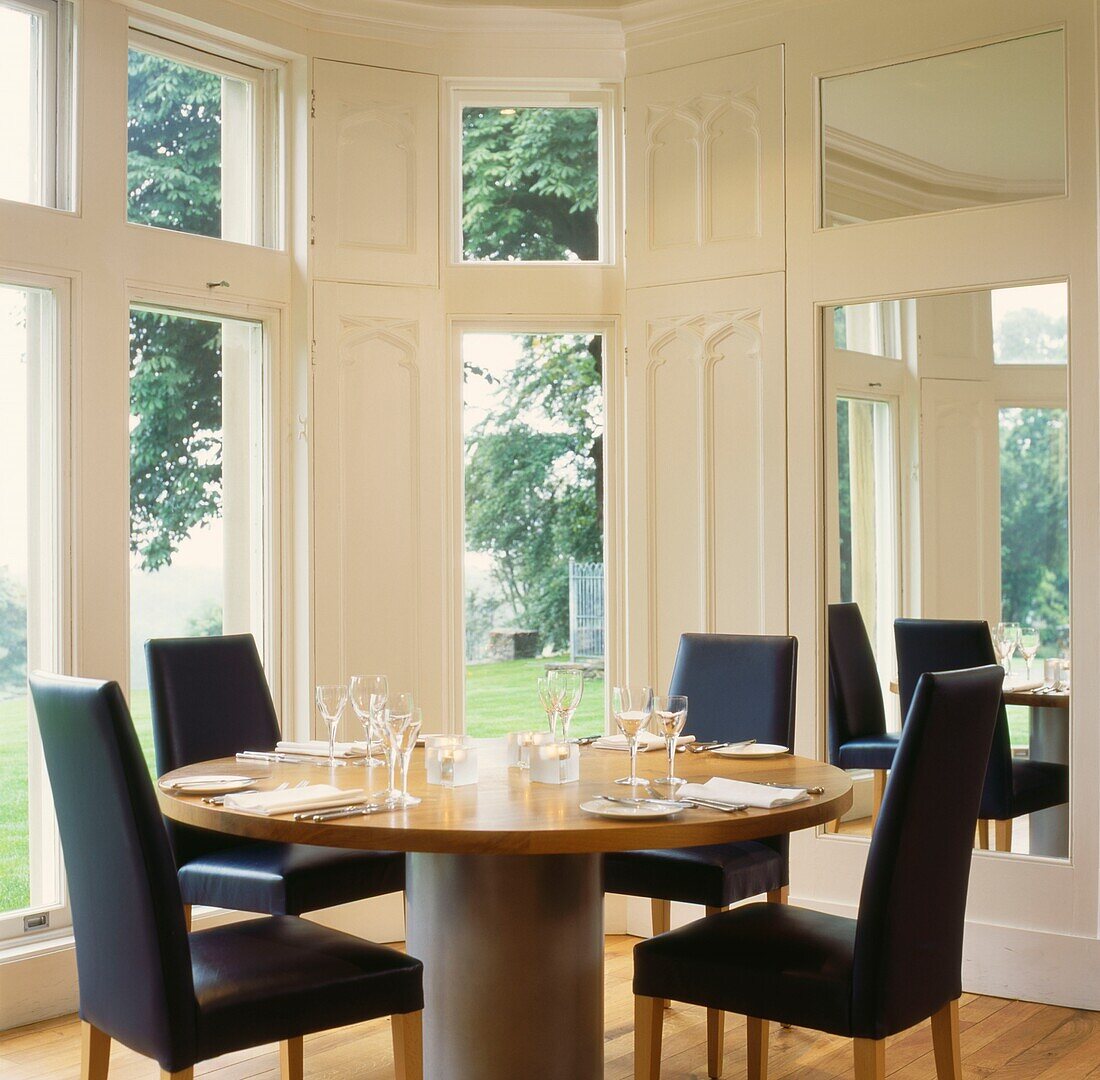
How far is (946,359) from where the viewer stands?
3.99 meters

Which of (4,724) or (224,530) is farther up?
(224,530)

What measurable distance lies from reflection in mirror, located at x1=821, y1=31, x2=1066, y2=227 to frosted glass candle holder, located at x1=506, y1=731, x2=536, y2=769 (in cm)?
223

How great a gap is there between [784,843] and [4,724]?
2.20 meters

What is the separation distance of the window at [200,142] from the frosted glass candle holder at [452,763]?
2233mm

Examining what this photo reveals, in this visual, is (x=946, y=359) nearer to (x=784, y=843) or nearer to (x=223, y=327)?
(x=784, y=843)

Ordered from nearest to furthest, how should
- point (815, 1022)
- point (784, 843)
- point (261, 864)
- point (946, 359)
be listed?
point (815, 1022) < point (261, 864) < point (784, 843) < point (946, 359)

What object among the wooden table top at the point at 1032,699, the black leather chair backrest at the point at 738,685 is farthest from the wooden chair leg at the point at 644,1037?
the wooden table top at the point at 1032,699

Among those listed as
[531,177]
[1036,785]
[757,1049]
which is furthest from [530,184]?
[757,1049]

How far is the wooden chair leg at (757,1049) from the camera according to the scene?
3.01m

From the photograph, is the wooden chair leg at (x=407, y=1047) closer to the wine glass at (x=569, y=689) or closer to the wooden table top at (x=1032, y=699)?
the wine glass at (x=569, y=689)

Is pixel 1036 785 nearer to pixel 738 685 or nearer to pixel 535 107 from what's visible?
pixel 738 685

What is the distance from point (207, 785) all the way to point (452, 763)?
49 cm

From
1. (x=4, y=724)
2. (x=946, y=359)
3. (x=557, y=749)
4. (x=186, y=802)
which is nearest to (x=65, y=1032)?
(x=4, y=724)

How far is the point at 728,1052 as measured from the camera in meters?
3.40
